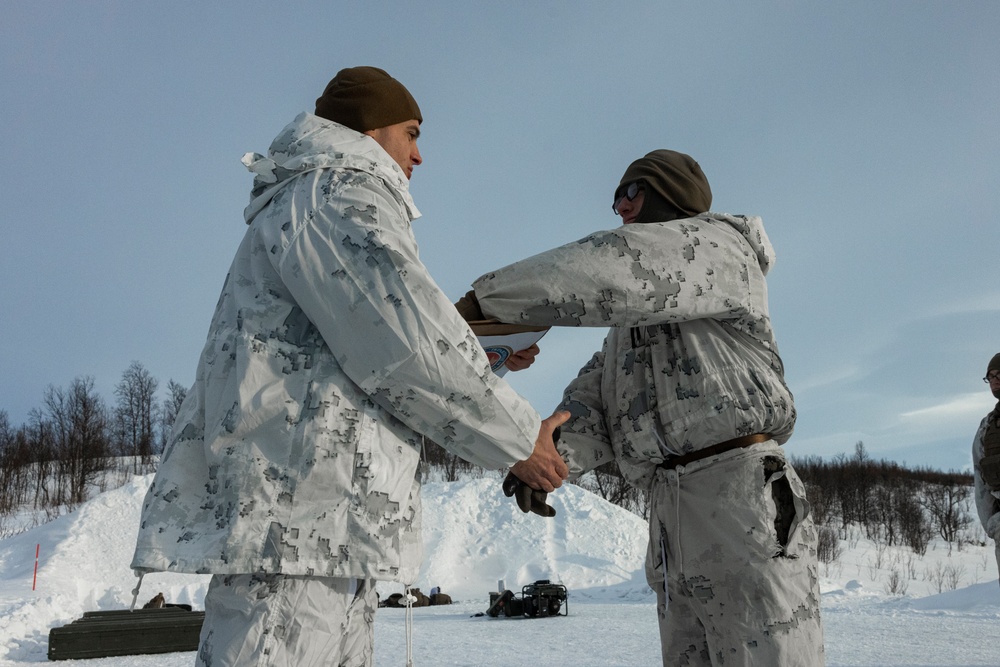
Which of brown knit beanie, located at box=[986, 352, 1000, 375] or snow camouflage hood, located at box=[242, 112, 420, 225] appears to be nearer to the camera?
snow camouflage hood, located at box=[242, 112, 420, 225]

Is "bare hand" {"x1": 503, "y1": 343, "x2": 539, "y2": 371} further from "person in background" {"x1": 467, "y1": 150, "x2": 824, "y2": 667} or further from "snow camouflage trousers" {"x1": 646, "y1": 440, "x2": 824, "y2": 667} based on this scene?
"snow camouflage trousers" {"x1": 646, "y1": 440, "x2": 824, "y2": 667}

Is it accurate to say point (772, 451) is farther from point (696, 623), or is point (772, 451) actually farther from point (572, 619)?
point (572, 619)

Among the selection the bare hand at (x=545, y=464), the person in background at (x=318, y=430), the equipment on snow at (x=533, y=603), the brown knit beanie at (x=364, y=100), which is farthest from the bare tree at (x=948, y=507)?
the person in background at (x=318, y=430)

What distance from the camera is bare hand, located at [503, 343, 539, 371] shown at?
2.71m

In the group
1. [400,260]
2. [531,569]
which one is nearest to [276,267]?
[400,260]

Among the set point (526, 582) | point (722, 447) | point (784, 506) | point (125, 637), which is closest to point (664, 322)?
point (722, 447)

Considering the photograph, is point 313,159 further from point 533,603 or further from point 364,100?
point 533,603

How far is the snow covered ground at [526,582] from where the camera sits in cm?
749

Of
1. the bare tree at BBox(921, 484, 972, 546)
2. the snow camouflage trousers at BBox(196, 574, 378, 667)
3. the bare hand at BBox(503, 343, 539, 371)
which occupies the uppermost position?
the bare hand at BBox(503, 343, 539, 371)

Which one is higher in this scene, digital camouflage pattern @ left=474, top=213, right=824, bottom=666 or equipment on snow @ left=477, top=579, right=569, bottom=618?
digital camouflage pattern @ left=474, top=213, right=824, bottom=666

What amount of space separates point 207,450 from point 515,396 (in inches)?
28.5

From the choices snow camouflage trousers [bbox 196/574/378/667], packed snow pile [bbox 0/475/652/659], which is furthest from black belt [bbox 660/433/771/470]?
packed snow pile [bbox 0/475/652/659]

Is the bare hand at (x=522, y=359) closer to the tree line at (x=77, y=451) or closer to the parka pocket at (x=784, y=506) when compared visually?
the parka pocket at (x=784, y=506)

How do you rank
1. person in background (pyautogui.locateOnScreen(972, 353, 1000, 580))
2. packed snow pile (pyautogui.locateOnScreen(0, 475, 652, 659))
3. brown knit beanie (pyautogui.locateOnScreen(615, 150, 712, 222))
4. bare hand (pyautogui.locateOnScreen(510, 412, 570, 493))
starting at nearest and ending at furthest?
bare hand (pyautogui.locateOnScreen(510, 412, 570, 493)), brown knit beanie (pyautogui.locateOnScreen(615, 150, 712, 222)), person in background (pyautogui.locateOnScreen(972, 353, 1000, 580)), packed snow pile (pyautogui.locateOnScreen(0, 475, 652, 659))
